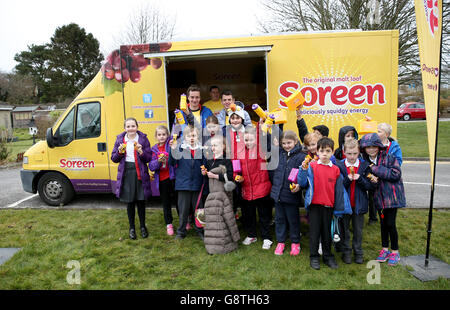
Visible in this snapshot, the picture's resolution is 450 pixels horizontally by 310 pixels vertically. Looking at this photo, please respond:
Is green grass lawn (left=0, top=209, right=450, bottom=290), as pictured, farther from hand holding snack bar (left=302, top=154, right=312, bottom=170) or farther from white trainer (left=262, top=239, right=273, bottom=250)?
hand holding snack bar (left=302, top=154, right=312, bottom=170)

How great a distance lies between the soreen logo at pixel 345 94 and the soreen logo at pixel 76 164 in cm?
414

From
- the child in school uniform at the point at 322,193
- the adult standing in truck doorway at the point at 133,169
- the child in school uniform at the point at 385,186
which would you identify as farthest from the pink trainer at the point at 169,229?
the child in school uniform at the point at 385,186

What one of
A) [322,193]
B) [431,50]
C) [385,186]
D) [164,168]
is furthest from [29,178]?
[431,50]

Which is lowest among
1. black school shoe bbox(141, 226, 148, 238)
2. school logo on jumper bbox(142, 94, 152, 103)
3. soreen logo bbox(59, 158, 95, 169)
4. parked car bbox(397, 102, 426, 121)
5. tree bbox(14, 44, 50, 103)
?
black school shoe bbox(141, 226, 148, 238)

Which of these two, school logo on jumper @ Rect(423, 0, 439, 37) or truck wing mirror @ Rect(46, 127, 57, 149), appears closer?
school logo on jumper @ Rect(423, 0, 439, 37)

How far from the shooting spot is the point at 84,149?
6.06 metres

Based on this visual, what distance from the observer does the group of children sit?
353cm

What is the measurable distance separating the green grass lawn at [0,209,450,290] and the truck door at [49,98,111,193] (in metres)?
1.12

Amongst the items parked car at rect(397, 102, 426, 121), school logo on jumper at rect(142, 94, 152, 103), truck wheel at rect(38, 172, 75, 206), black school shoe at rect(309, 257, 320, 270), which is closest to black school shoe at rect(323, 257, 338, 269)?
black school shoe at rect(309, 257, 320, 270)

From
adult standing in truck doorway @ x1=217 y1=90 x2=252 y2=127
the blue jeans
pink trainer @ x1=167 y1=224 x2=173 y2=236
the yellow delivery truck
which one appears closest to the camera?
the blue jeans

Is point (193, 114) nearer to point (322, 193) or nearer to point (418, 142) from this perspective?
point (322, 193)

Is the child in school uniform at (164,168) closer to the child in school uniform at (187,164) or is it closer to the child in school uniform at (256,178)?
the child in school uniform at (187,164)
